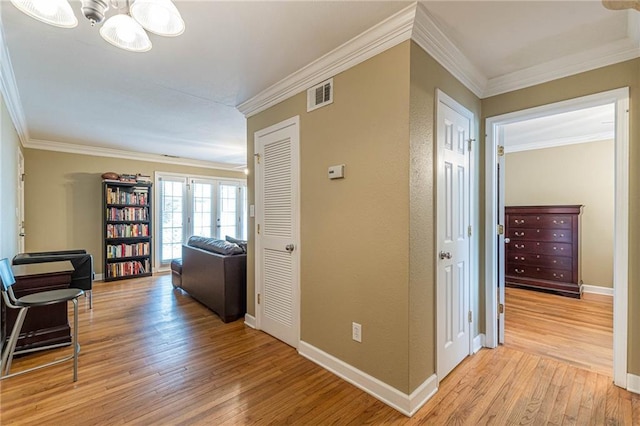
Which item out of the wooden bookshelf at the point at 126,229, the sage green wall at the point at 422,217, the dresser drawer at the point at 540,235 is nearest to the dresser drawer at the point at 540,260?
the dresser drawer at the point at 540,235

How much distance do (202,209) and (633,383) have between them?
676cm

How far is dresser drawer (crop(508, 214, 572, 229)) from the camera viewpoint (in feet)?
14.0

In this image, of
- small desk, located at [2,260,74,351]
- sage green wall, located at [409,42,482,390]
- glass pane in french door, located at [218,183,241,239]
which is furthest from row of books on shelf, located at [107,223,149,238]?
sage green wall, located at [409,42,482,390]

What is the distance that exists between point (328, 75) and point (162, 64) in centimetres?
131

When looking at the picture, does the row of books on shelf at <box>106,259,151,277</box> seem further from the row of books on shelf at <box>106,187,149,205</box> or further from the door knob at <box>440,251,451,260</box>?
the door knob at <box>440,251,451,260</box>

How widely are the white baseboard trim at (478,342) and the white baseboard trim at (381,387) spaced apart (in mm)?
800

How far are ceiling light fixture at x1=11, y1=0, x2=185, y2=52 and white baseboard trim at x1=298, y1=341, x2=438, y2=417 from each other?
2333mm

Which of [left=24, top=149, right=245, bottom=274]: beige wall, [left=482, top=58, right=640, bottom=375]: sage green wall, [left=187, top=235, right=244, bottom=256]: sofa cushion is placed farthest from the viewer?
[left=24, top=149, right=245, bottom=274]: beige wall

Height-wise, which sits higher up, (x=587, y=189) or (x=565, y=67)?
(x=565, y=67)

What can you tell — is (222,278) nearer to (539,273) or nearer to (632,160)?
(632,160)

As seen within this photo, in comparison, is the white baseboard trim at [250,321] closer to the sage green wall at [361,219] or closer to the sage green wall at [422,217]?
the sage green wall at [361,219]

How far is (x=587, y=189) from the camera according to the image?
14.4ft

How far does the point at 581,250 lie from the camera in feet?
14.5

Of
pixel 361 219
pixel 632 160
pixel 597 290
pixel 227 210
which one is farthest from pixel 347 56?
pixel 227 210
